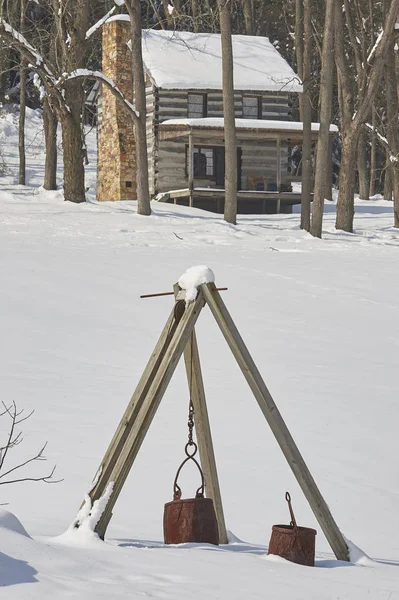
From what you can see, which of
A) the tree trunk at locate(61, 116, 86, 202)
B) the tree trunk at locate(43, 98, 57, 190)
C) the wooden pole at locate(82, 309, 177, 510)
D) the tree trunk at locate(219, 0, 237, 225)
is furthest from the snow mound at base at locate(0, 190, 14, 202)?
the wooden pole at locate(82, 309, 177, 510)

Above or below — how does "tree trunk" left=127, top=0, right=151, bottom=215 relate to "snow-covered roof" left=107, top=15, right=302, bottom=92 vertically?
below

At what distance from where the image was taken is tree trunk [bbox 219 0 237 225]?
2514 cm

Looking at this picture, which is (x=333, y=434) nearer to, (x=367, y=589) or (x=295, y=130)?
(x=367, y=589)

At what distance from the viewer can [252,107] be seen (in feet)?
120

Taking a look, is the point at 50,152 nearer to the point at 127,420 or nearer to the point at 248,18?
the point at 248,18

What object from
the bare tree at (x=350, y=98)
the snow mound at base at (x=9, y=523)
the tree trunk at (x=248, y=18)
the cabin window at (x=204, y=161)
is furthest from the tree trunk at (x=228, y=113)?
the snow mound at base at (x=9, y=523)

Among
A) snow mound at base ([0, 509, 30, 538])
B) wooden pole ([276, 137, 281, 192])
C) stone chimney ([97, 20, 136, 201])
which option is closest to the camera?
snow mound at base ([0, 509, 30, 538])

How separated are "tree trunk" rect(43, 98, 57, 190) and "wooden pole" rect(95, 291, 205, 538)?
82.9ft

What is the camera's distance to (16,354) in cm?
1221

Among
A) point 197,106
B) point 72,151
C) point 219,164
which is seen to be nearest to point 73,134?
point 72,151

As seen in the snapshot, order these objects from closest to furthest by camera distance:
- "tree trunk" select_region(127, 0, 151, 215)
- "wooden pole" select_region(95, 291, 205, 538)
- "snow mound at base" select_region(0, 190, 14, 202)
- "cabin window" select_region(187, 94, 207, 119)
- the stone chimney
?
"wooden pole" select_region(95, 291, 205, 538) → "tree trunk" select_region(127, 0, 151, 215) → "snow mound at base" select_region(0, 190, 14, 202) → the stone chimney → "cabin window" select_region(187, 94, 207, 119)

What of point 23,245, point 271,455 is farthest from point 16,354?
point 23,245

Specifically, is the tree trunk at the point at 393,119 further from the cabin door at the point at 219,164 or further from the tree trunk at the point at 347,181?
the cabin door at the point at 219,164

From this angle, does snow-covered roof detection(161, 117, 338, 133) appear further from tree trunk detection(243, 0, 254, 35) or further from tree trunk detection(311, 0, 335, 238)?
tree trunk detection(243, 0, 254, 35)
